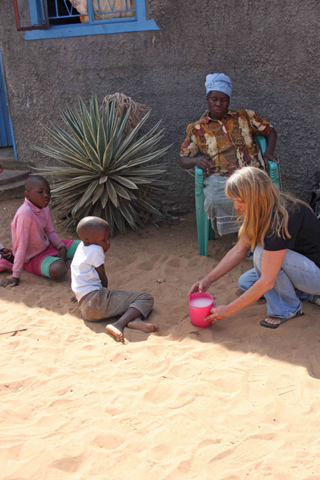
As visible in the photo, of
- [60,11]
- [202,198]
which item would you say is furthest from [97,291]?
[60,11]

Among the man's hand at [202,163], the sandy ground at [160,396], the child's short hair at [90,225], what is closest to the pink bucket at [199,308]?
the sandy ground at [160,396]

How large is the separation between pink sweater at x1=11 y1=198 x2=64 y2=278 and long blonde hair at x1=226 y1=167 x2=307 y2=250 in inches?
81.2

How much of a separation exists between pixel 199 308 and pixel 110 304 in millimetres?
671

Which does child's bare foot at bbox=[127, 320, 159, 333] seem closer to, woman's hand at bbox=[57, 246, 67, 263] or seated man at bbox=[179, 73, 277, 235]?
woman's hand at bbox=[57, 246, 67, 263]

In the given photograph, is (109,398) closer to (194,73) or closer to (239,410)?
(239,410)

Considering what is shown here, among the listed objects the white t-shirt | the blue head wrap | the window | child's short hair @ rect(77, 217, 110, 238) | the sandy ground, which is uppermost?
the window

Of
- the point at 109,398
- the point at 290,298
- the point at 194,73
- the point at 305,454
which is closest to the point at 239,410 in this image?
the point at 305,454

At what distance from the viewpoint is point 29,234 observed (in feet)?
13.8

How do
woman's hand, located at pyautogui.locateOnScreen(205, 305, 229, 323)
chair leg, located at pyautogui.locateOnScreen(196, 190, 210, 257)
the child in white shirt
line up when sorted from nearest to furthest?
woman's hand, located at pyautogui.locateOnScreen(205, 305, 229, 323)
the child in white shirt
chair leg, located at pyautogui.locateOnScreen(196, 190, 210, 257)

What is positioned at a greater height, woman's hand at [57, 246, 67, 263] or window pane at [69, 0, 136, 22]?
window pane at [69, 0, 136, 22]

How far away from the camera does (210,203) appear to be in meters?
4.19

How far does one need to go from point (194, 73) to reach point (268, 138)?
4.58 ft

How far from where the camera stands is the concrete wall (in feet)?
16.1

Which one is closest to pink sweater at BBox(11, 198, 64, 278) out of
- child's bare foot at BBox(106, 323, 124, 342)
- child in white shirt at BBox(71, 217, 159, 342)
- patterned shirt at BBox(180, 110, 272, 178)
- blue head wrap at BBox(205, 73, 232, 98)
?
child in white shirt at BBox(71, 217, 159, 342)
